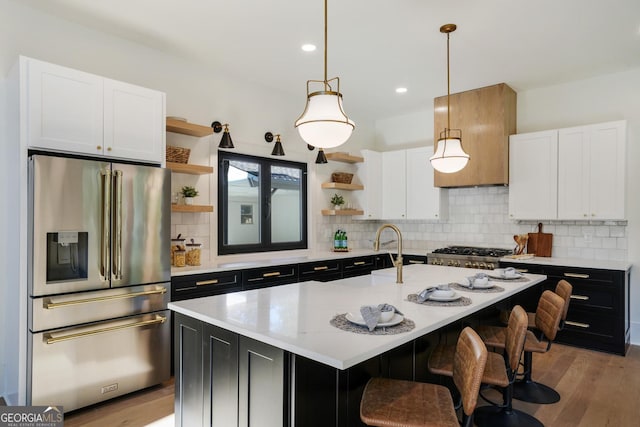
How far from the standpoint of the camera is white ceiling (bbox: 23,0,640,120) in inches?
113

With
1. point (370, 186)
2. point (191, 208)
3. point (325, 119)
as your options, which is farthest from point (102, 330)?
point (370, 186)

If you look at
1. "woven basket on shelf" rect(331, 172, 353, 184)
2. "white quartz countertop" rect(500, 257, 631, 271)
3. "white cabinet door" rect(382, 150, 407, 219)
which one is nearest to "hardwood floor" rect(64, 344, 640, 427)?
"white quartz countertop" rect(500, 257, 631, 271)

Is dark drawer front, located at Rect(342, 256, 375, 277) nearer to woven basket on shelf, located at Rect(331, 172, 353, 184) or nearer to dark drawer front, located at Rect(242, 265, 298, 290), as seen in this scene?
dark drawer front, located at Rect(242, 265, 298, 290)

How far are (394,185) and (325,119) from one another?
12.1 ft

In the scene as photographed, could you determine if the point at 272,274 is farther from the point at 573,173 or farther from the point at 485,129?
the point at 573,173

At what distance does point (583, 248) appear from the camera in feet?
14.3

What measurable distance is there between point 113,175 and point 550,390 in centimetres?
356

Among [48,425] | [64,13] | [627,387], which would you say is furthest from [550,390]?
[64,13]

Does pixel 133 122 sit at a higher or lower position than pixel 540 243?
higher

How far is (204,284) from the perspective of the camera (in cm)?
336

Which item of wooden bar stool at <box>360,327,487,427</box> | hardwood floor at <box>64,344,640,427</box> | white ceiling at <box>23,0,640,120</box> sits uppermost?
white ceiling at <box>23,0,640,120</box>

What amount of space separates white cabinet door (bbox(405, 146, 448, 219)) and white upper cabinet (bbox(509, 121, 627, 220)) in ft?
3.01

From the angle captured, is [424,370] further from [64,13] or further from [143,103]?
[64,13]

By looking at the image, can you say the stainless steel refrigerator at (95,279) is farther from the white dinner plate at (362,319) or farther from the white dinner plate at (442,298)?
the white dinner plate at (442,298)
